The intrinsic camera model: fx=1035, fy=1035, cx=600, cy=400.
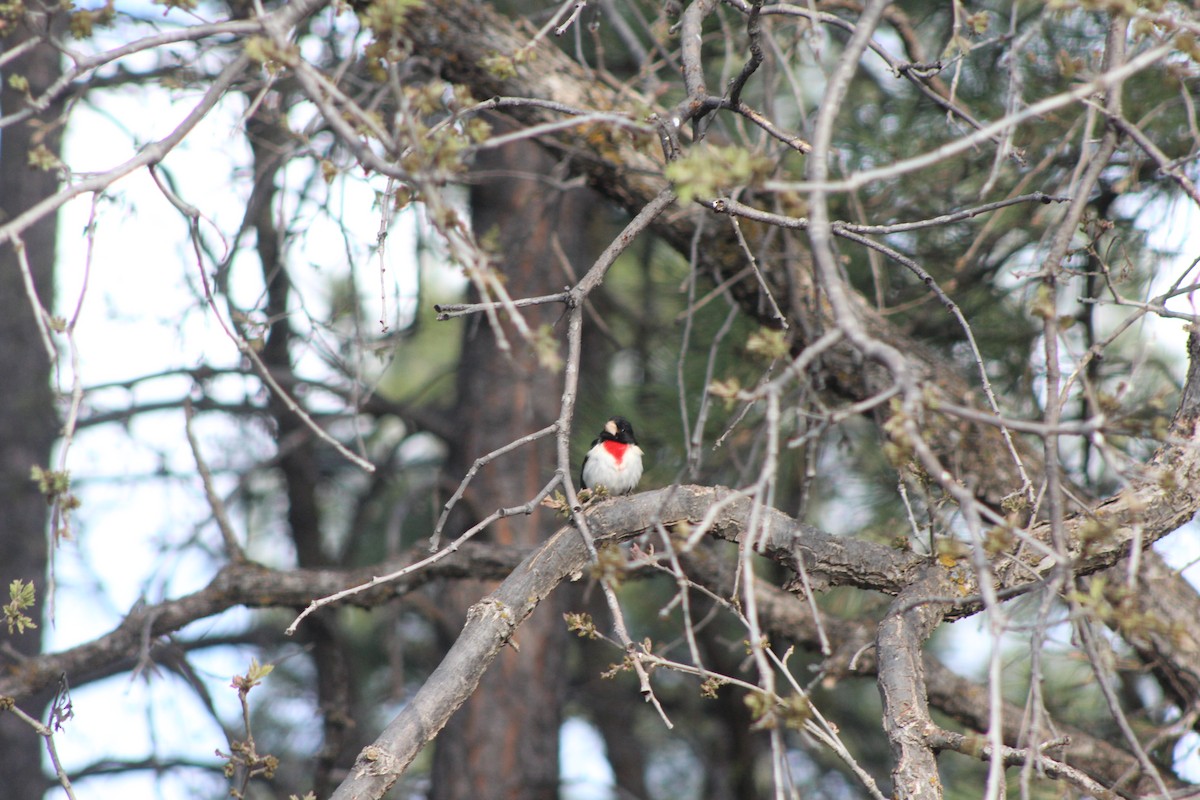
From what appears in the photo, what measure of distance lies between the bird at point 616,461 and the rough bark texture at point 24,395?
336 cm

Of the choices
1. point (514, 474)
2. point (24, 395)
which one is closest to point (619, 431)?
point (514, 474)

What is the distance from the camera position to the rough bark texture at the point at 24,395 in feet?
19.0

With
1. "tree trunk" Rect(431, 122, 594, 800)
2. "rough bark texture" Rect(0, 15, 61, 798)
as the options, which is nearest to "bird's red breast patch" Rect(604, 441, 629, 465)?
"tree trunk" Rect(431, 122, 594, 800)

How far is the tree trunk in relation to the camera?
497cm

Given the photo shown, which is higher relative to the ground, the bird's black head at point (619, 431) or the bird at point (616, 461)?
the bird's black head at point (619, 431)

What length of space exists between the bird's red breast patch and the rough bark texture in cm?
342

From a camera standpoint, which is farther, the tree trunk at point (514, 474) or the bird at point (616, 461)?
the tree trunk at point (514, 474)

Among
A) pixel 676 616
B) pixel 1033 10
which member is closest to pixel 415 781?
pixel 676 616

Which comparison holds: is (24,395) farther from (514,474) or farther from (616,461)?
(616,461)

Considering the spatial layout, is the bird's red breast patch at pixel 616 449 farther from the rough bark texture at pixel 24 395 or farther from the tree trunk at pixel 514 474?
the rough bark texture at pixel 24 395

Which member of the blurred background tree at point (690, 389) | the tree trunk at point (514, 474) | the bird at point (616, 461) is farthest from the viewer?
the tree trunk at point (514, 474)

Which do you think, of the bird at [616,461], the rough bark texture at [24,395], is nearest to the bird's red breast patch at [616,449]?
the bird at [616,461]

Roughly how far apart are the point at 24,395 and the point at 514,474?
3.13m

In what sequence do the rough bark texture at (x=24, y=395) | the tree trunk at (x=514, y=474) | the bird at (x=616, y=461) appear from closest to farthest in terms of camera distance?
the bird at (x=616, y=461) → the tree trunk at (x=514, y=474) → the rough bark texture at (x=24, y=395)
